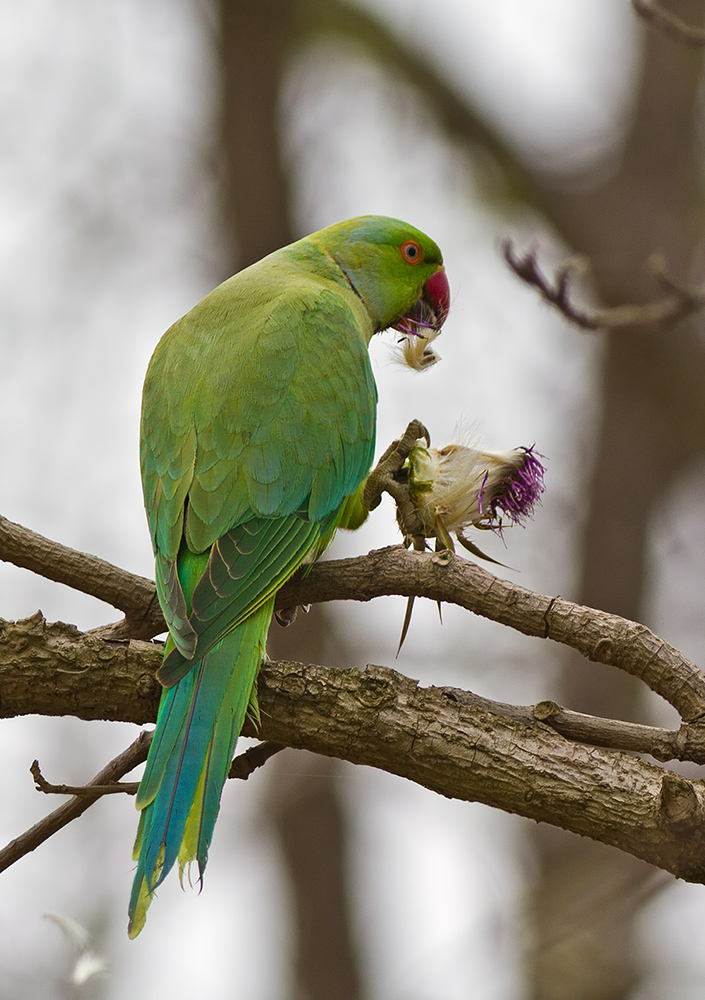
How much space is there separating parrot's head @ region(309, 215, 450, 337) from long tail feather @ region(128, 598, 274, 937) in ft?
7.30

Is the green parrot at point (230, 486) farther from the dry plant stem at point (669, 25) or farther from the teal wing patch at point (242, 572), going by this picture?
the dry plant stem at point (669, 25)

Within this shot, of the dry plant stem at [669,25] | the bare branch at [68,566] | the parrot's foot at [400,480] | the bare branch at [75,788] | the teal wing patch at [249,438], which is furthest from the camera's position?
the dry plant stem at [669,25]

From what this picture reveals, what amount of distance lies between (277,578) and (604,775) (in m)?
1.05

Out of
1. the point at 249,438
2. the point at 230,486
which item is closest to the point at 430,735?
the point at 230,486

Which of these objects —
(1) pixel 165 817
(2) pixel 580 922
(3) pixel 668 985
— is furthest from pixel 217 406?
(3) pixel 668 985

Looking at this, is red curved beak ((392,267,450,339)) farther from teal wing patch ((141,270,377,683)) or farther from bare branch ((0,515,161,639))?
bare branch ((0,515,161,639))

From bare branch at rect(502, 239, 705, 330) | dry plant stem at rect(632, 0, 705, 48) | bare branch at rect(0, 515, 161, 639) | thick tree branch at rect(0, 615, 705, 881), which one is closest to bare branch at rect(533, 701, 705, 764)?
thick tree branch at rect(0, 615, 705, 881)

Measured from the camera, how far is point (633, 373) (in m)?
7.72

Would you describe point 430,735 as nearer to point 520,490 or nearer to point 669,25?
point 520,490

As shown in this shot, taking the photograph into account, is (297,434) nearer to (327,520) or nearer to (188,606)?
(327,520)

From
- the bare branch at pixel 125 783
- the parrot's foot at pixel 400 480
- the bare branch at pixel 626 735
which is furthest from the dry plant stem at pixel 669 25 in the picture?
the bare branch at pixel 125 783

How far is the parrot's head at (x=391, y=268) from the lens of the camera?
4.53 meters

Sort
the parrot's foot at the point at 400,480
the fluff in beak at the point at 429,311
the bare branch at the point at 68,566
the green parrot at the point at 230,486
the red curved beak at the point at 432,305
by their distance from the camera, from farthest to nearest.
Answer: the red curved beak at the point at 432,305, the fluff in beak at the point at 429,311, the parrot's foot at the point at 400,480, the bare branch at the point at 68,566, the green parrot at the point at 230,486

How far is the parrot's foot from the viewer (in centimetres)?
313
